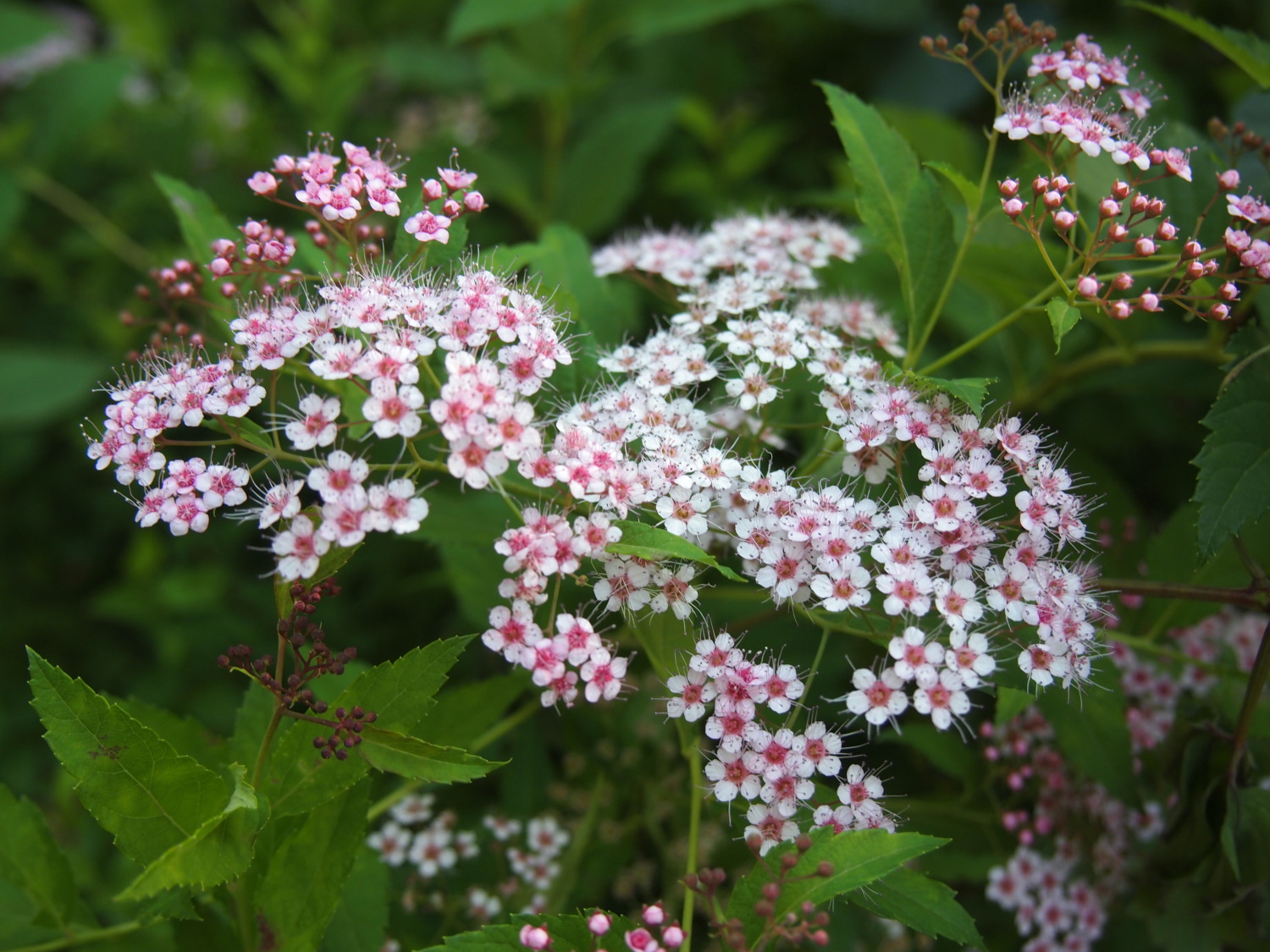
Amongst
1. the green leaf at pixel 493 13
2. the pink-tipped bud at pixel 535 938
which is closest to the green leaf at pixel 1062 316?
the pink-tipped bud at pixel 535 938

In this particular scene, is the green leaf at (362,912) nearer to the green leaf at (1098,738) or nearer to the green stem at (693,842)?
the green stem at (693,842)

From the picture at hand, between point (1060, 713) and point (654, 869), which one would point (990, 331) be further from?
point (654, 869)

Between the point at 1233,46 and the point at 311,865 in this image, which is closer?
the point at 311,865

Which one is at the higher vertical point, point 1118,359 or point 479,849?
point 1118,359

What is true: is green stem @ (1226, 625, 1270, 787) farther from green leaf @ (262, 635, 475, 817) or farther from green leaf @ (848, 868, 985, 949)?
green leaf @ (262, 635, 475, 817)

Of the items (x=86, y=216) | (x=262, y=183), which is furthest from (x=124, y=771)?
(x=86, y=216)

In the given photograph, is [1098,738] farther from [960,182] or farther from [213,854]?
[213,854]
